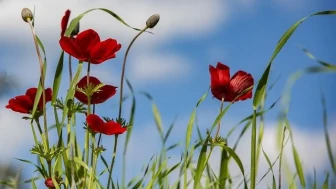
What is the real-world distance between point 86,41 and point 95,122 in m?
0.21

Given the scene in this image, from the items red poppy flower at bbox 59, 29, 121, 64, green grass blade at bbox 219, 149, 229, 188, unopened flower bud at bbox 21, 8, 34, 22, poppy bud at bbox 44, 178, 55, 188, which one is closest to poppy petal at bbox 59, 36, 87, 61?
red poppy flower at bbox 59, 29, 121, 64

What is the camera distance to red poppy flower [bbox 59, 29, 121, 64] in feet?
4.75

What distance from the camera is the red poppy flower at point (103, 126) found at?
1.37m

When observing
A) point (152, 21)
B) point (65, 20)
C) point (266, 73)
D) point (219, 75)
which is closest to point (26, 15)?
point (65, 20)

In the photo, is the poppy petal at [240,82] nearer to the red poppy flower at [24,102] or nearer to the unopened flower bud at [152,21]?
the unopened flower bud at [152,21]

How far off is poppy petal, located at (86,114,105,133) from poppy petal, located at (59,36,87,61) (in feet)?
0.54

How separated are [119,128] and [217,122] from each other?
0.73ft

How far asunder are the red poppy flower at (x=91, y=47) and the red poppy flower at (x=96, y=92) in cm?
5

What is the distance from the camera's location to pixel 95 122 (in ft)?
4.52

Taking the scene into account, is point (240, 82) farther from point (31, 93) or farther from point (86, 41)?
point (31, 93)

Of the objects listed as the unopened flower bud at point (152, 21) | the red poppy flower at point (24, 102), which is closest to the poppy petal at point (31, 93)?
the red poppy flower at point (24, 102)

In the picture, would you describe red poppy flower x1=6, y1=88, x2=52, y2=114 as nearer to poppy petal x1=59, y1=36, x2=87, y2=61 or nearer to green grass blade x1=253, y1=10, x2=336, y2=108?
poppy petal x1=59, y1=36, x2=87, y2=61

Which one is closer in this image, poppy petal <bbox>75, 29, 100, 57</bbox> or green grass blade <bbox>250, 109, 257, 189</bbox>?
green grass blade <bbox>250, 109, 257, 189</bbox>

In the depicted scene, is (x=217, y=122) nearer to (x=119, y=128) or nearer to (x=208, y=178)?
(x=119, y=128)
